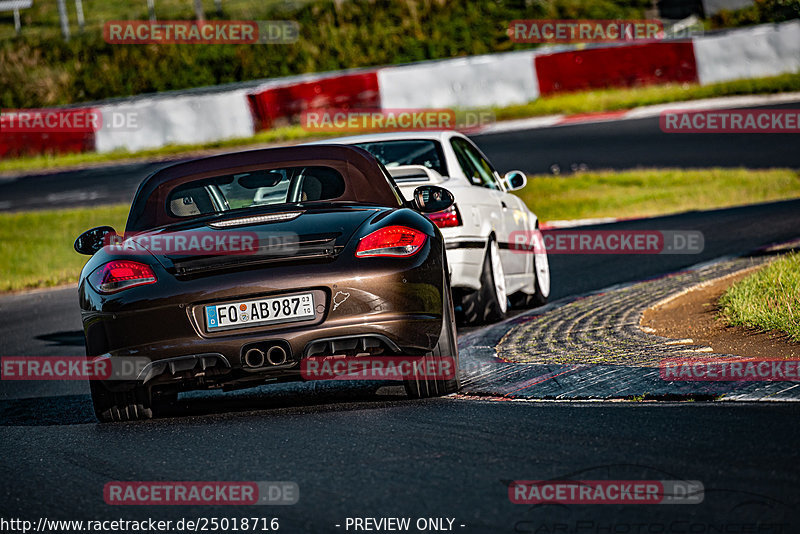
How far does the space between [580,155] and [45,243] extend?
8.82 metres

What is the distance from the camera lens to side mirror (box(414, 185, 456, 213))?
6980mm

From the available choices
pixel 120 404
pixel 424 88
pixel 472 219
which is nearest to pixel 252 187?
pixel 120 404

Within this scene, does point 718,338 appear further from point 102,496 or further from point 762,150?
point 762,150

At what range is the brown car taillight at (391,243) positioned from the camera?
5887mm

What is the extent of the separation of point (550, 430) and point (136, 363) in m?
1.99

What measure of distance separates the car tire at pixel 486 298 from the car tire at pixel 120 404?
10.6 ft

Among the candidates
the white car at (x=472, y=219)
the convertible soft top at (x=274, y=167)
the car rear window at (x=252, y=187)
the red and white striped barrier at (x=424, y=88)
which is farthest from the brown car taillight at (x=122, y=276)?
the red and white striped barrier at (x=424, y=88)

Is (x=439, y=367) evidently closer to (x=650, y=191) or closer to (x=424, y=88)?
(x=650, y=191)

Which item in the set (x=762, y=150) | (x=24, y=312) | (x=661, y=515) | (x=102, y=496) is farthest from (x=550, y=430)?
(x=762, y=150)

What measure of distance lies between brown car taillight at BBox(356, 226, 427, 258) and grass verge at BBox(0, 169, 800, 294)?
956 centimetres

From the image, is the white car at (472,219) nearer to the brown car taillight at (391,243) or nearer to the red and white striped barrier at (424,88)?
the brown car taillight at (391,243)

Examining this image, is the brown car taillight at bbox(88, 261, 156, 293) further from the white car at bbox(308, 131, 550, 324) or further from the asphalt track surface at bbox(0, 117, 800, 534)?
the white car at bbox(308, 131, 550, 324)

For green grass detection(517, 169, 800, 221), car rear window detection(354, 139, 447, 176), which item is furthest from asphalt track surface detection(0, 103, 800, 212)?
car rear window detection(354, 139, 447, 176)

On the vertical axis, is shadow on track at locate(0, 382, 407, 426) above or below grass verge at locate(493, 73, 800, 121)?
below
